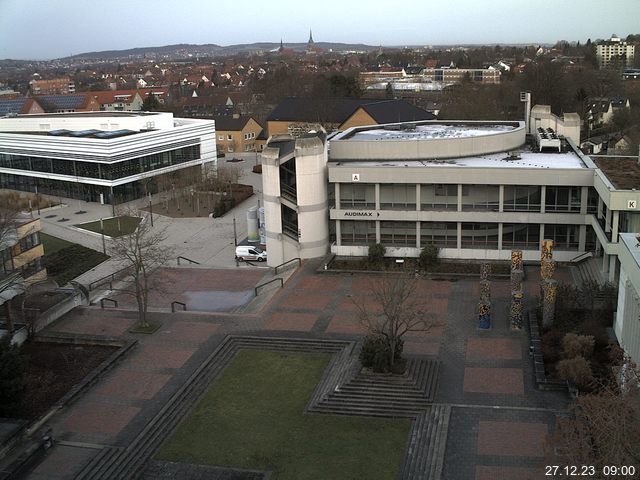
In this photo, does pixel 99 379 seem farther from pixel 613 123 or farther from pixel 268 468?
pixel 613 123

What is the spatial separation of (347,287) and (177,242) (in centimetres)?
1535

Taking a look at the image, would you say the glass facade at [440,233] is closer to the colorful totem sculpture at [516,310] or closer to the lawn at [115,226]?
the colorful totem sculpture at [516,310]

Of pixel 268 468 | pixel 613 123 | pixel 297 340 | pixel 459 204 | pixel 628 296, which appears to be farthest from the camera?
pixel 613 123

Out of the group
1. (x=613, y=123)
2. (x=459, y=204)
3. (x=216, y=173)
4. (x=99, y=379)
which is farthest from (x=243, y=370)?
(x=613, y=123)

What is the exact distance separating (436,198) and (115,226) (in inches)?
952

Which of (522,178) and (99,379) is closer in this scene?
(99,379)

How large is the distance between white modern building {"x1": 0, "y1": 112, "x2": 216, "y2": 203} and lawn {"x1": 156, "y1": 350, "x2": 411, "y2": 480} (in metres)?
36.5

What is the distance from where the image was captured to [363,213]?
36.0 meters

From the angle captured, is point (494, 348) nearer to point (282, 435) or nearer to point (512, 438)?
point (512, 438)

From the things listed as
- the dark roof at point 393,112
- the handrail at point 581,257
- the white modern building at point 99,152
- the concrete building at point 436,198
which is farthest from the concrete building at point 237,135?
the handrail at point 581,257

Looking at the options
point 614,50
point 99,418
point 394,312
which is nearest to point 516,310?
point 394,312

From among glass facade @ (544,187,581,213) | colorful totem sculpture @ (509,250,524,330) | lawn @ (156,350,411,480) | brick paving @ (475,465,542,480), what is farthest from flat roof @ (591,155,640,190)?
lawn @ (156,350,411,480)

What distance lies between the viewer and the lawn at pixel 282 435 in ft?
62.0

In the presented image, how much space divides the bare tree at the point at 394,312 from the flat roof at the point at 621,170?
32.9 ft
